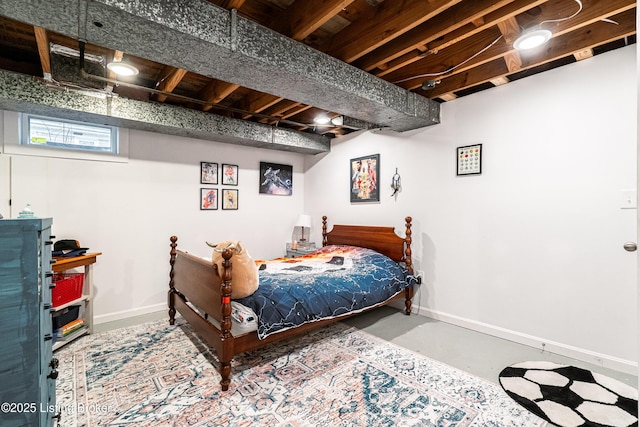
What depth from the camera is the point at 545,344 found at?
8.98 feet

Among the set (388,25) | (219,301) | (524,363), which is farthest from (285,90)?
(524,363)

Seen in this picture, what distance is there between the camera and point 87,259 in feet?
9.95

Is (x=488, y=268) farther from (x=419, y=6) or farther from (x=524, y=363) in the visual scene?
(x=419, y=6)

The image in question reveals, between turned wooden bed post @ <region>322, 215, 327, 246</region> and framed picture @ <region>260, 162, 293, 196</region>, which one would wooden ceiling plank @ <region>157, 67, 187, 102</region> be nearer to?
framed picture @ <region>260, 162, 293, 196</region>

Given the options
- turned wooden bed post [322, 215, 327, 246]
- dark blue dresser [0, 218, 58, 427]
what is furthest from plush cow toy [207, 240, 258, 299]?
turned wooden bed post [322, 215, 327, 246]

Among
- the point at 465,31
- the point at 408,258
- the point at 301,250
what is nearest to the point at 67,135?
the point at 301,250

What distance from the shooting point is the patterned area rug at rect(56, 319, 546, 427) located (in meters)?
1.84

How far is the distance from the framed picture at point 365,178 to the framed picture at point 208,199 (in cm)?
202

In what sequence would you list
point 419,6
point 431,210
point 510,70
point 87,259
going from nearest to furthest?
point 419,6
point 510,70
point 87,259
point 431,210

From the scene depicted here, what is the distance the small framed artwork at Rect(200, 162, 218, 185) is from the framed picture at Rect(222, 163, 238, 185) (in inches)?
4.6

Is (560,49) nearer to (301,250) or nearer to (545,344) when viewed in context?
(545,344)

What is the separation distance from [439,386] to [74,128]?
4.44 metres

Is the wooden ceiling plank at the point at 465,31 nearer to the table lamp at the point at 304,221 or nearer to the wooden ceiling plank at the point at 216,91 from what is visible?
the wooden ceiling plank at the point at 216,91

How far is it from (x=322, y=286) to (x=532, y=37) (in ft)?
7.97
